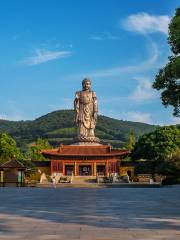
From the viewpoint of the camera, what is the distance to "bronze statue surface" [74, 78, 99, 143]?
68.4 m

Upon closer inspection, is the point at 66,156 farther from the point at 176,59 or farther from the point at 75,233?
the point at 75,233

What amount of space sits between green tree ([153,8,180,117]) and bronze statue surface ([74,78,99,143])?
45.1 meters

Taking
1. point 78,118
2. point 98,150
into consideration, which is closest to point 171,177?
point 98,150

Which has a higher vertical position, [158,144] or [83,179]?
[158,144]

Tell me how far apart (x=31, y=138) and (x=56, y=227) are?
6099 inches

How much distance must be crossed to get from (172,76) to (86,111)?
4678cm

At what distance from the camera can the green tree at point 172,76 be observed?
2139 cm

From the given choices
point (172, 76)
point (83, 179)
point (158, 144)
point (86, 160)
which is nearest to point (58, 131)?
point (158, 144)

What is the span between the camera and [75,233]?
805cm

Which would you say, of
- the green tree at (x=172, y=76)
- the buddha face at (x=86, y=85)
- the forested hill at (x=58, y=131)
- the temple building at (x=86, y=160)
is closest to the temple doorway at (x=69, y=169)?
the temple building at (x=86, y=160)

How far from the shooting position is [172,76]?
2212 centimetres

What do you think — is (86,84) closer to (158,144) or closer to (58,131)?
(158,144)

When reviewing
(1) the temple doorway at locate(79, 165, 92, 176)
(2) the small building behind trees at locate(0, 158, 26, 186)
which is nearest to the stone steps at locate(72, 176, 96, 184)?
(1) the temple doorway at locate(79, 165, 92, 176)

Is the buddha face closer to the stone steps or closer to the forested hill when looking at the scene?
the stone steps
